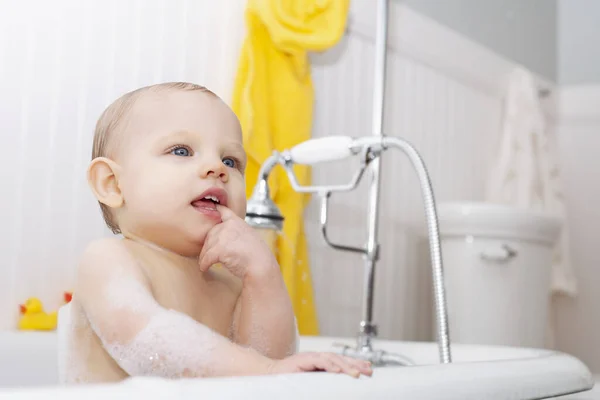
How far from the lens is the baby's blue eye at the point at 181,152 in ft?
2.67

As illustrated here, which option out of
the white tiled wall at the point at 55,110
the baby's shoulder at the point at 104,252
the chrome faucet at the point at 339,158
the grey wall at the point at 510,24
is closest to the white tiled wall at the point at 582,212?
the grey wall at the point at 510,24

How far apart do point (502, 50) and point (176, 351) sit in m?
2.33

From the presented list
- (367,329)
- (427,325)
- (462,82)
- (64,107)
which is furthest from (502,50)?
(64,107)

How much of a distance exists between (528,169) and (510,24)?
0.58 meters

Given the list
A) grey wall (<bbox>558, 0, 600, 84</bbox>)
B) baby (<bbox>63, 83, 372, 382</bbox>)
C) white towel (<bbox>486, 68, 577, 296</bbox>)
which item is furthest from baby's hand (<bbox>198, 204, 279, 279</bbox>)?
grey wall (<bbox>558, 0, 600, 84</bbox>)

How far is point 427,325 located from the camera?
91.7 inches

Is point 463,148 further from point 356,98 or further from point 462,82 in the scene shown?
point 356,98

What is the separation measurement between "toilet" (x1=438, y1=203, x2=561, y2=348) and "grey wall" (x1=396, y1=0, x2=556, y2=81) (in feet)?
2.38

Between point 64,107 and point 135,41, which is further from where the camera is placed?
point 135,41

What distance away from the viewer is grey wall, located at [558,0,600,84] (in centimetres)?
302

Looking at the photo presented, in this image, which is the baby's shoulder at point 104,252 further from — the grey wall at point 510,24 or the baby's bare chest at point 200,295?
the grey wall at point 510,24

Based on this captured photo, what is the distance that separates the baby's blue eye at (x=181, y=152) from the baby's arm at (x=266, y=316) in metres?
0.14

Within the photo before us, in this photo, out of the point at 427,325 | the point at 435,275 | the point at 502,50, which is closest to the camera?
the point at 435,275

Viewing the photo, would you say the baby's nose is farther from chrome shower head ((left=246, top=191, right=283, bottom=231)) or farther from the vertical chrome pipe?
the vertical chrome pipe
